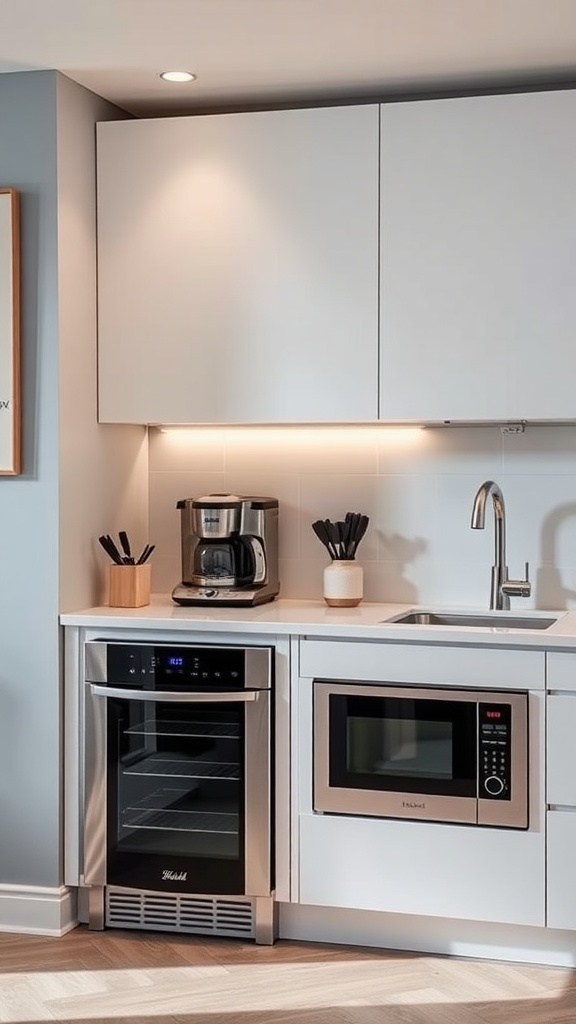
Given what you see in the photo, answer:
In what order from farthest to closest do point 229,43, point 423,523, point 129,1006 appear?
1. point 423,523
2. point 229,43
3. point 129,1006

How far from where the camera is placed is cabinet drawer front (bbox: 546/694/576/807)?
3283mm

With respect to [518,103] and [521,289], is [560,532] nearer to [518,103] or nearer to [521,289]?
[521,289]

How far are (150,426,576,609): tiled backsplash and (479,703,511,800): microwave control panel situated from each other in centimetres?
63

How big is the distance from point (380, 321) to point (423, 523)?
0.69 meters

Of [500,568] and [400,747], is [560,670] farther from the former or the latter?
[500,568]

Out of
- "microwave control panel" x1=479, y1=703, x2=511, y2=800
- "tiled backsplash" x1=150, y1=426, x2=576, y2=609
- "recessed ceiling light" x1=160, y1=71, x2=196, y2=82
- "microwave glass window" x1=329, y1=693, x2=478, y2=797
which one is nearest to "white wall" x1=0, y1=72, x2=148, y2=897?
"recessed ceiling light" x1=160, y1=71, x2=196, y2=82

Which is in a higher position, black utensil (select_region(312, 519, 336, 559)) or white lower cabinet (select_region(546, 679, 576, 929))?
black utensil (select_region(312, 519, 336, 559))

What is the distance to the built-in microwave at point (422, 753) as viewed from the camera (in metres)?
3.34

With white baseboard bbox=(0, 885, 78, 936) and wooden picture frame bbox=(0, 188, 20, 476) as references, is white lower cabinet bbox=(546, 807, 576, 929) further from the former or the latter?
wooden picture frame bbox=(0, 188, 20, 476)

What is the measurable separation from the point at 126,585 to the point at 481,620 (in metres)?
1.06

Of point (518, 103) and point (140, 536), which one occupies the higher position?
point (518, 103)

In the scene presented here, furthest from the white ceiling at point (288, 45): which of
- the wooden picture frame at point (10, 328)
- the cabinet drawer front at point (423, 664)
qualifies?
the cabinet drawer front at point (423, 664)

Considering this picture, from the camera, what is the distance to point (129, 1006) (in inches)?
124

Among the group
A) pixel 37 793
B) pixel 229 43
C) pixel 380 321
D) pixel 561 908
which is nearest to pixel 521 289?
pixel 380 321
